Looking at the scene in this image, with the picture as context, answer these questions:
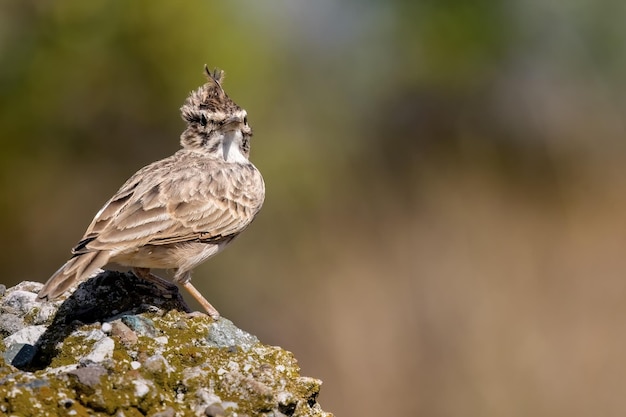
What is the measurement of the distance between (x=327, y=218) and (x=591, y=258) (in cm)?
430

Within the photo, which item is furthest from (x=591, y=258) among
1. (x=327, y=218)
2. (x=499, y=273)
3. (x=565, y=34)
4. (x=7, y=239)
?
(x=7, y=239)

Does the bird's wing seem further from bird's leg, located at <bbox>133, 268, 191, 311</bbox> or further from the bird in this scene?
bird's leg, located at <bbox>133, 268, 191, 311</bbox>

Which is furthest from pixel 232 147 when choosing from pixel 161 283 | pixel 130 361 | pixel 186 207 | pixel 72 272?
pixel 130 361

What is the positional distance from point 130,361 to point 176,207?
235 centimetres

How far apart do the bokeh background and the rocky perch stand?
22.3ft

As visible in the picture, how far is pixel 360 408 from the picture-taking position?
12.9 metres

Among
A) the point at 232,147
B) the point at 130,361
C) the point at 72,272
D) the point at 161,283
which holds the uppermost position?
the point at 232,147

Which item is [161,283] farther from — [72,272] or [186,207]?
[72,272]

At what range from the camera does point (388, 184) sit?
15781mm

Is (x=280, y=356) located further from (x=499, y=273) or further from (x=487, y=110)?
(x=487, y=110)

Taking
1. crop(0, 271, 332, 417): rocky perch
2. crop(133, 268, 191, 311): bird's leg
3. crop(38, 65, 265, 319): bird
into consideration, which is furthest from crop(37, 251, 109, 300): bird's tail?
crop(133, 268, 191, 311): bird's leg

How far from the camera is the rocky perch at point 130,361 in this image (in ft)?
15.9

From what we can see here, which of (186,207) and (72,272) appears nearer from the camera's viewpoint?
(72,272)

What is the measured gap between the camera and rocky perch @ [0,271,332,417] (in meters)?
4.85
